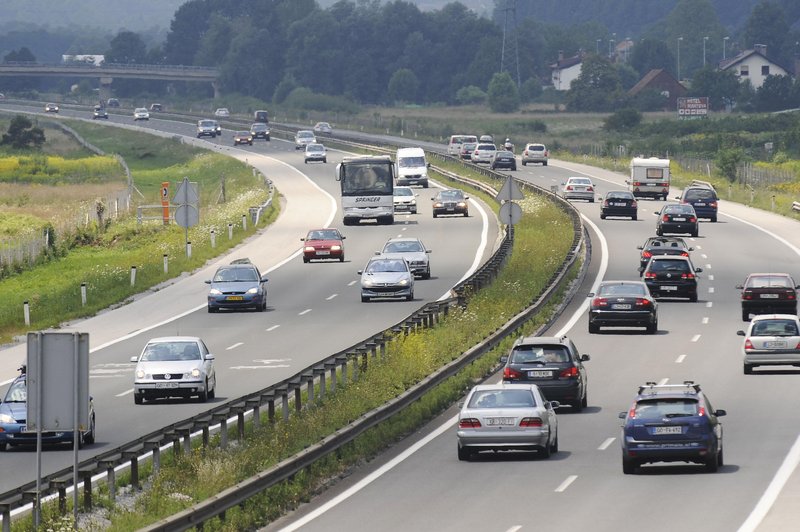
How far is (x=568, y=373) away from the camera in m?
32.6

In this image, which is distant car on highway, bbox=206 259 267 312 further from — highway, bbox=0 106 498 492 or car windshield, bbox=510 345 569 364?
car windshield, bbox=510 345 569 364

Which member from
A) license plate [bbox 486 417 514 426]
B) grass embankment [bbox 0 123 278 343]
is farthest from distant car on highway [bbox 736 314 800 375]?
grass embankment [bbox 0 123 278 343]

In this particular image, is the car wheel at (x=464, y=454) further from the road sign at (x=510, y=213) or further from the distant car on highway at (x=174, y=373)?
the road sign at (x=510, y=213)

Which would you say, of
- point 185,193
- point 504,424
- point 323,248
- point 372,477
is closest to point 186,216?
point 185,193

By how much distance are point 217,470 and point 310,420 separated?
16.3 feet

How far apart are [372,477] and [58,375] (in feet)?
28.8

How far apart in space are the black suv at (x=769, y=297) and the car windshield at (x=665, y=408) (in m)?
24.4

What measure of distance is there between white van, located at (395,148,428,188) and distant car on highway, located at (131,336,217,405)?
70187 millimetres

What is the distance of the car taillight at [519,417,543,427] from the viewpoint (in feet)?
87.4

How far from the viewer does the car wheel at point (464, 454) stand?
2700cm

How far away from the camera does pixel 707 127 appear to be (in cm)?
17488

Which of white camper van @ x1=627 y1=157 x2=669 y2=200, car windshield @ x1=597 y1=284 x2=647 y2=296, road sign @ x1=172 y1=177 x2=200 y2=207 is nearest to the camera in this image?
car windshield @ x1=597 y1=284 x2=647 y2=296

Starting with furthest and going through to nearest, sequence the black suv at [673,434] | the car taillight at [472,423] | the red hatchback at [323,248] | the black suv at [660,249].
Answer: the red hatchback at [323,248], the black suv at [660,249], the car taillight at [472,423], the black suv at [673,434]

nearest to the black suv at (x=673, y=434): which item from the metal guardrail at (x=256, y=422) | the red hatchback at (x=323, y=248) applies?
the metal guardrail at (x=256, y=422)
